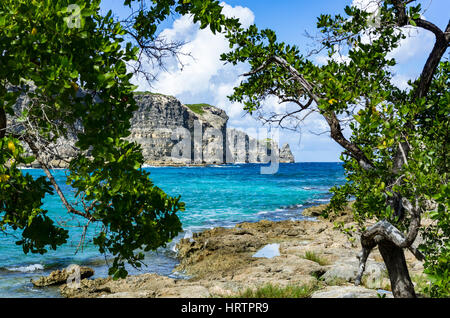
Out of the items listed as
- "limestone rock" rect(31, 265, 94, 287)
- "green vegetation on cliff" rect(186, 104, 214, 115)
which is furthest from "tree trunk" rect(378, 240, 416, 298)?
"green vegetation on cliff" rect(186, 104, 214, 115)

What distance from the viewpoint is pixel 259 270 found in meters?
12.0

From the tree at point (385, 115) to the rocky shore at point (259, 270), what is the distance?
1130mm

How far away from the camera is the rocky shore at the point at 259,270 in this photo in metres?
9.85

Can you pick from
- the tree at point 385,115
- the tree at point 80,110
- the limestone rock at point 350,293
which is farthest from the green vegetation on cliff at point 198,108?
the tree at point 80,110

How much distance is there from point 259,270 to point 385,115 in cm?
838

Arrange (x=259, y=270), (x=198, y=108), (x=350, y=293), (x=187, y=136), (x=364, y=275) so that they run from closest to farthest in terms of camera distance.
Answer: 1. (x=350, y=293)
2. (x=364, y=275)
3. (x=259, y=270)
4. (x=187, y=136)
5. (x=198, y=108)

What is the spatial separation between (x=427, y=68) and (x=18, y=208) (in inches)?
242

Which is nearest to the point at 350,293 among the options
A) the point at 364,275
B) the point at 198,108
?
the point at 364,275

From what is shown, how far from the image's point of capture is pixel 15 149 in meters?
3.20

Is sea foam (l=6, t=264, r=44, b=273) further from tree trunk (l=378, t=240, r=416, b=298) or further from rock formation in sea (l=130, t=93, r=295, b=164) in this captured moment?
rock formation in sea (l=130, t=93, r=295, b=164)

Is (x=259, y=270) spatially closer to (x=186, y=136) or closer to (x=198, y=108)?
(x=186, y=136)

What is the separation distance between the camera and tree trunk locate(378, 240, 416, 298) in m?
5.98

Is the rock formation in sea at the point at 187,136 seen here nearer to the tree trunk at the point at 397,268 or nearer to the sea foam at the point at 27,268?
the sea foam at the point at 27,268
